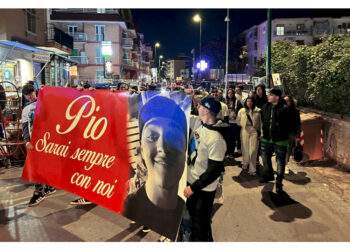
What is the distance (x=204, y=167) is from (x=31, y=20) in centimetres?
1744

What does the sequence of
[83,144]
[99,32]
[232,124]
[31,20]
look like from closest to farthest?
[83,144] < [232,124] < [31,20] < [99,32]

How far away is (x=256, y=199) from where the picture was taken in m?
5.72

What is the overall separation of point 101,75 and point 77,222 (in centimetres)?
4351

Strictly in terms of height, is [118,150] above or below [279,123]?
below

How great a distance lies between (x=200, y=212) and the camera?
3.39 m

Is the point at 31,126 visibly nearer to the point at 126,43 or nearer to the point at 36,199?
the point at 36,199

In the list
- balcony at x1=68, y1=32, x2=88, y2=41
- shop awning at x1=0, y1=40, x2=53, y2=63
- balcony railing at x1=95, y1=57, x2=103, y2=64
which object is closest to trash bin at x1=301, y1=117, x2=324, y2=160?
shop awning at x1=0, y1=40, x2=53, y2=63

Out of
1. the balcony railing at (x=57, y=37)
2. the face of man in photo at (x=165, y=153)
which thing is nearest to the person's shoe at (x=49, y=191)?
the face of man in photo at (x=165, y=153)

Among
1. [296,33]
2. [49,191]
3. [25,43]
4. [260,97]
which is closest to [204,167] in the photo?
[49,191]

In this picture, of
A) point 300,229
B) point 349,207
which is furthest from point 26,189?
point 349,207

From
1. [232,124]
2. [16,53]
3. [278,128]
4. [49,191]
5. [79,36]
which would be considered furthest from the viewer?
[79,36]

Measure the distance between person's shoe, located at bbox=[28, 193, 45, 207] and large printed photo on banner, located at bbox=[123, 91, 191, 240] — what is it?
2.35m

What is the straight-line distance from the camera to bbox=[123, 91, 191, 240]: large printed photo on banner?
3.31 metres

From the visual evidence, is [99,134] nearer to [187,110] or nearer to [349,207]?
[187,110]
